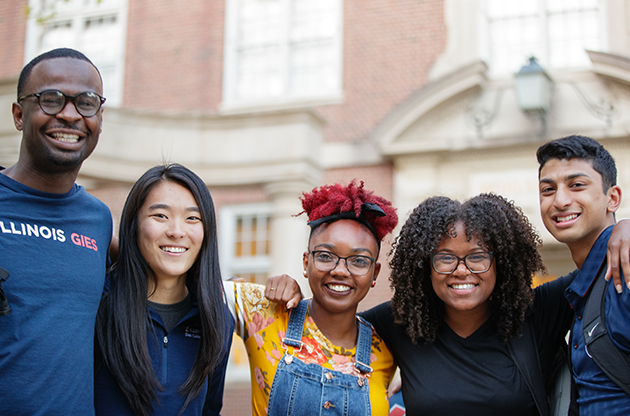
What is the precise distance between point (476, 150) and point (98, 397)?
8114 mm

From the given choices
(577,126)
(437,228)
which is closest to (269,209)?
(577,126)

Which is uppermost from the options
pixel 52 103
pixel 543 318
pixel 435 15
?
pixel 435 15

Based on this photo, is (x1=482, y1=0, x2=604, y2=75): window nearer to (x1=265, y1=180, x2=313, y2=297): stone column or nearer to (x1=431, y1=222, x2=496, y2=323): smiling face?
(x1=265, y1=180, x2=313, y2=297): stone column

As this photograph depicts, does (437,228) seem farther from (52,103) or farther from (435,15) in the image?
(435,15)

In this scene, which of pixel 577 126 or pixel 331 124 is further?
pixel 331 124

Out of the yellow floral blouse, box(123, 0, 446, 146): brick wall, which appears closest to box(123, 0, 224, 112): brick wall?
box(123, 0, 446, 146): brick wall

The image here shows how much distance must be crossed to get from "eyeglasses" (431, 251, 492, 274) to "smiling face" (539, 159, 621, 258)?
337mm

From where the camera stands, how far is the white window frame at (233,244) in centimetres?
1120

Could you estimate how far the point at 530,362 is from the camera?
124 inches

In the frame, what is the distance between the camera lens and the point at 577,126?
9508mm

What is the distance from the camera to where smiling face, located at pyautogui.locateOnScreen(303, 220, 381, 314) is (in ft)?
10.7

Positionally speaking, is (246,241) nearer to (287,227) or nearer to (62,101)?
(287,227)

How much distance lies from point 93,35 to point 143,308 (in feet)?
37.6

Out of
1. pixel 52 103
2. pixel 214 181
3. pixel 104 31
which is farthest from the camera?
pixel 104 31
